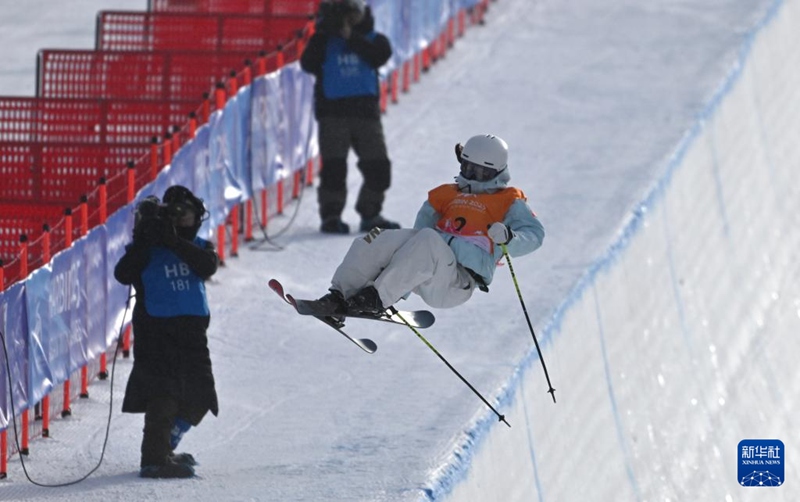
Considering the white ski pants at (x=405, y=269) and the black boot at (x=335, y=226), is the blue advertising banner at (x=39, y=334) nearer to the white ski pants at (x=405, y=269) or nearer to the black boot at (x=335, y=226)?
the white ski pants at (x=405, y=269)

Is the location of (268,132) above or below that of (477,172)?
below

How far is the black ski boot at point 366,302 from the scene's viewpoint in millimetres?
10359

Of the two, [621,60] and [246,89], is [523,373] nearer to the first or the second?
[246,89]

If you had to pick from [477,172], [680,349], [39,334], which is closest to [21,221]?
[39,334]

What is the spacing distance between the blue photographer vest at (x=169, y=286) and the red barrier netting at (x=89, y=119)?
3.90m

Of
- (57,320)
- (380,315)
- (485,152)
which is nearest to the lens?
(485,152)

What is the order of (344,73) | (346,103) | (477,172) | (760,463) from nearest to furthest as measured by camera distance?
(477,172), (760,463), (344,73), (346,103)

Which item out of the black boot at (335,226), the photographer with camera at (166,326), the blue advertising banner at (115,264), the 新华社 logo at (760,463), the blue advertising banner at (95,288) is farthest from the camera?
the black boot at (335,226)

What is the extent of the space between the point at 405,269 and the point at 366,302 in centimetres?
32

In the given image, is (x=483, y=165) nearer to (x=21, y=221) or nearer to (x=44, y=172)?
(x=21, y=221)

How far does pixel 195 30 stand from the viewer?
18656 millimetres

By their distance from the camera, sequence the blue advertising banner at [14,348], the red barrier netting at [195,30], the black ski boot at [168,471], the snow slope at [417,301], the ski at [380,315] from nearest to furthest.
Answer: the ski at [380,315] → the blue advertising banner at [14,348] → the black ski boot at [168,471] → the snow slope at [417,301] → the red barrier netting at [195,30]

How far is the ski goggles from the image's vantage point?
33.5 ft

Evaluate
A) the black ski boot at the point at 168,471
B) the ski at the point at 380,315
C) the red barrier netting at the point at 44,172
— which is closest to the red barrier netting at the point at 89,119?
the red barrier netting at the point at 44,172
